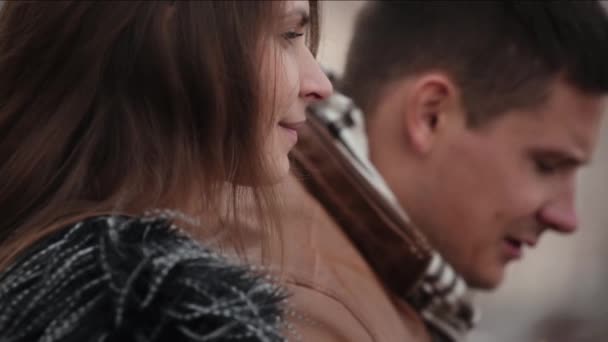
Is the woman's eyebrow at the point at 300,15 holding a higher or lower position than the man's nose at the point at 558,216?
higher

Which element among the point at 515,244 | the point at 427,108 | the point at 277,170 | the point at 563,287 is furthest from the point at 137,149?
the point at 563,287

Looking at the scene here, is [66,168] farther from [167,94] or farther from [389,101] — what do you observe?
[389,101]

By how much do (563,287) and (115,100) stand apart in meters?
3.92

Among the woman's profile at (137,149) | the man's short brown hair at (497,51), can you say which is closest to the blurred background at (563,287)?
the man's short brown hair at (497,51)

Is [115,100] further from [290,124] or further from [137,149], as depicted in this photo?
[290,124]

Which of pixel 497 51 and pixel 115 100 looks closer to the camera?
pixel 115 100

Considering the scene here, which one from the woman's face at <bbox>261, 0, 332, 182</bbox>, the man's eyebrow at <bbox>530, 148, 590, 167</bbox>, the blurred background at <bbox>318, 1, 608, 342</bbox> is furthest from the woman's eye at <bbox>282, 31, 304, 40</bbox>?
the blurred background at <bbox>318, 1, 608, 342</bbox>

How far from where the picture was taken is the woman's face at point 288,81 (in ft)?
5.13

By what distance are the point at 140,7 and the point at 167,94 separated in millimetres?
109

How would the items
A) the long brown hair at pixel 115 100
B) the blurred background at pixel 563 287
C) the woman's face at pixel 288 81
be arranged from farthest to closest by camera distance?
1. the blurred background at pixel 563 287
2. the woman's face at pixel 288 81
3. the long brown hair at pixel 115 100

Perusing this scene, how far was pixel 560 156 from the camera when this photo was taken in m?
2.59

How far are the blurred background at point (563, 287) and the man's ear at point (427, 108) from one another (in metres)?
2.13

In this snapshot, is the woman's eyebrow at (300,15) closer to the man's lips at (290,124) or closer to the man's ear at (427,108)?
the man's lips at (290,124)

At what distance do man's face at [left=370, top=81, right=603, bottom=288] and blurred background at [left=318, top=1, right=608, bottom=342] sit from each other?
6.61ft
